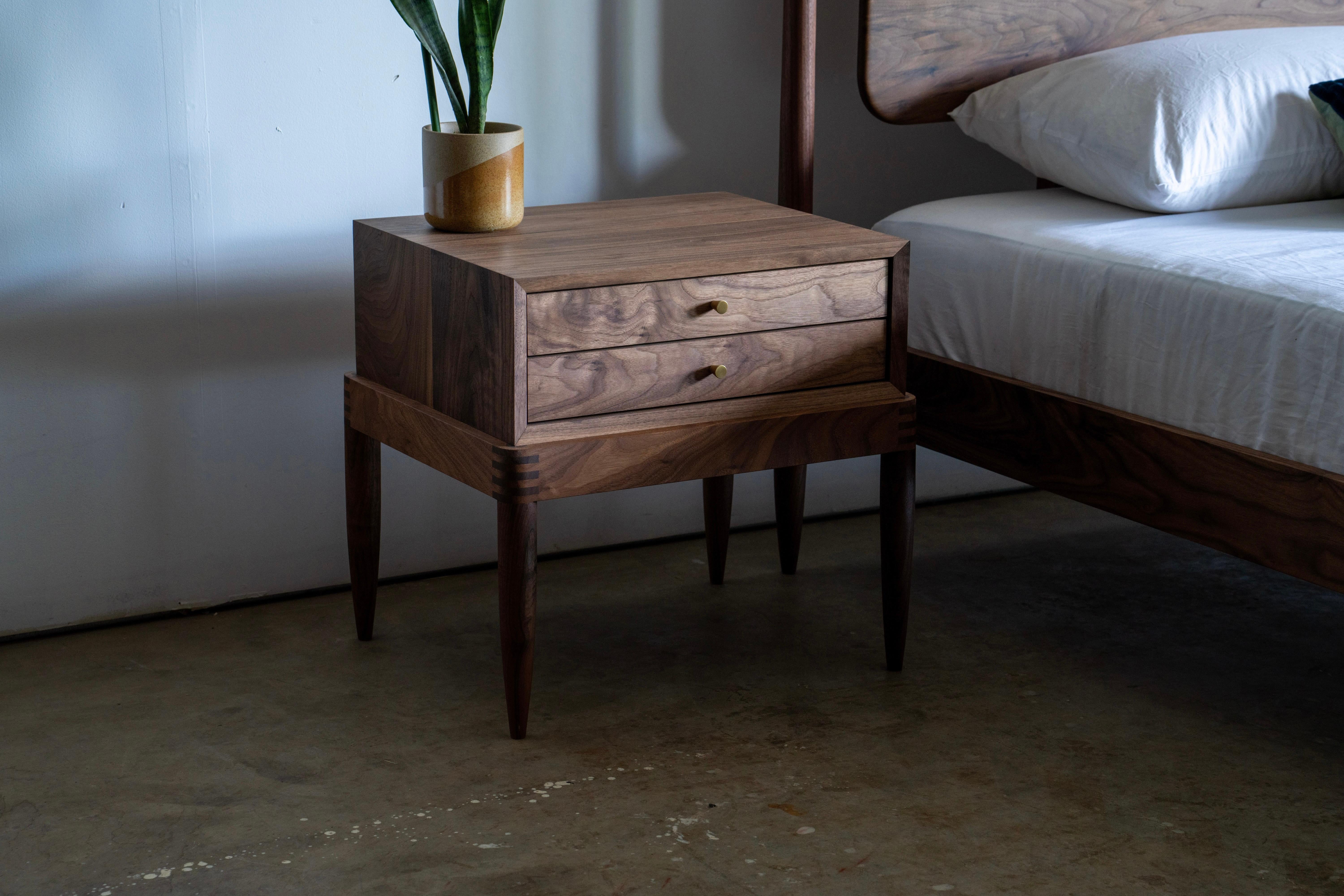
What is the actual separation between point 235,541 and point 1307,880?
148cm

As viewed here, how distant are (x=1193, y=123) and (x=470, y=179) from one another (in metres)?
0.98

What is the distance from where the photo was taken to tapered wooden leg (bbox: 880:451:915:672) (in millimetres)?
1849

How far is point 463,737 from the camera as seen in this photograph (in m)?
1.72

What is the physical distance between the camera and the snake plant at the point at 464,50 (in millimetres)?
1708

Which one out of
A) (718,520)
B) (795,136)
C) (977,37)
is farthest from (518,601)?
(977,37)

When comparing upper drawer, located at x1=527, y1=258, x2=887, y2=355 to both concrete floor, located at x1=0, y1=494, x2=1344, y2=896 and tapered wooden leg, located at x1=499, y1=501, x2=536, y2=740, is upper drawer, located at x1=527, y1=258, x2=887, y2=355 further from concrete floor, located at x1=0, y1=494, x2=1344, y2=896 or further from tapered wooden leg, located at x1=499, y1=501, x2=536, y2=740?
concrete floor, located at x1=0, y1=494, x2=1344, y2=896

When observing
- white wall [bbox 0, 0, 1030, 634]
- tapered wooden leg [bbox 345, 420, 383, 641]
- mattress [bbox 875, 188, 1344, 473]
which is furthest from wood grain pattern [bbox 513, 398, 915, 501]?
white wall [bbox 0, 0, 1030, 634]

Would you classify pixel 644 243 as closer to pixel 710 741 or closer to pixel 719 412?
pixel 719 412

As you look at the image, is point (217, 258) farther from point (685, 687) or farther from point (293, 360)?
point (685, 687)

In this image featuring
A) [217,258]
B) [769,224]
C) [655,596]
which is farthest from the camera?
[655,596]

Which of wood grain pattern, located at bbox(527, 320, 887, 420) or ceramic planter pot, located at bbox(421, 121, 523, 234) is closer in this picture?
wood grain pattern, located at bbox(527, 320, 887, 420)

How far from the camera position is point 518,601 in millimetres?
1652

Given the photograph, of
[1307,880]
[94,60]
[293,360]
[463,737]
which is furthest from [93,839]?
[1307,880]

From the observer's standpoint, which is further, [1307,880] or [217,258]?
[217,258]
